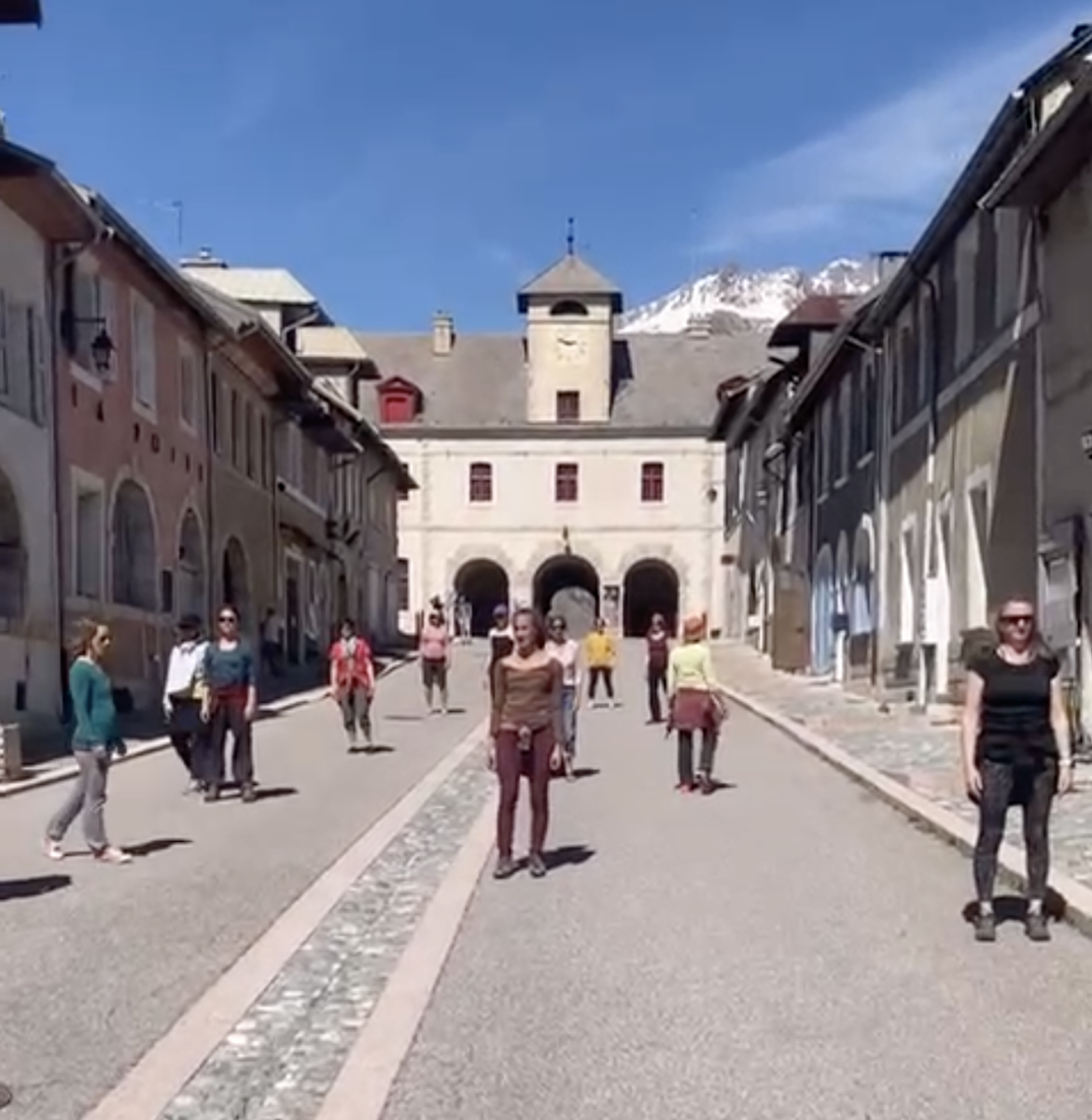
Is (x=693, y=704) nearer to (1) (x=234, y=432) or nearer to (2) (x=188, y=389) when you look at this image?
(2) (x=188, y=389)

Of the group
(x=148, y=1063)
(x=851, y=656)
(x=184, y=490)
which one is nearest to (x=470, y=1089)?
(x=148, y=1063)

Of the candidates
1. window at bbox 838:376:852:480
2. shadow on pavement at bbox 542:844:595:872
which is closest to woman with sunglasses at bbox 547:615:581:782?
shadow on pavement at bbox 542:844:595:872

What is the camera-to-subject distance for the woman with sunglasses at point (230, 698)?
15.1 m

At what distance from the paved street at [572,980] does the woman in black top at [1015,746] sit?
38 cm

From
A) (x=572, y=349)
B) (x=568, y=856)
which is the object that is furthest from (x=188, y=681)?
(x=572, y=349)

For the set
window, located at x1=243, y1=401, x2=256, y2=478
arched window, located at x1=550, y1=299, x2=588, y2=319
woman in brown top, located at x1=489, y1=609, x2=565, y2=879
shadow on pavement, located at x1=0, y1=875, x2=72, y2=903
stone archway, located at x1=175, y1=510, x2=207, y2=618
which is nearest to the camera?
shadow on pavement, located at x1=0, y1=875, x2=72, y2=903

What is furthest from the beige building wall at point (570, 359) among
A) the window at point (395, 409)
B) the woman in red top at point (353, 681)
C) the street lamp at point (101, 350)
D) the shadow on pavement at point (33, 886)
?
the shadow on pavement at point (33, 886)

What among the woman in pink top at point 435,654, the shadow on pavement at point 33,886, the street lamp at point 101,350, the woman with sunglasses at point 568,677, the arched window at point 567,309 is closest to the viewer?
the shadow on pavement at point 33,886

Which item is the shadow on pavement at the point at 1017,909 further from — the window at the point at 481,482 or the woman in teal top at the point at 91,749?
the window at the point at 481,482

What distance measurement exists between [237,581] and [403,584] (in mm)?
35289

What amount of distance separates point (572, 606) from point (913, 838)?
61.1 metres

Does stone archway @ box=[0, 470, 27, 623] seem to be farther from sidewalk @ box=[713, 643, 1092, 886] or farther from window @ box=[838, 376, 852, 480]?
window @ box=[838, 376, 852, 480]

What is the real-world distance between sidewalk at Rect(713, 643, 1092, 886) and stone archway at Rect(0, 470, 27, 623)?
Answer: 9543 mm

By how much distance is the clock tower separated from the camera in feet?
237
